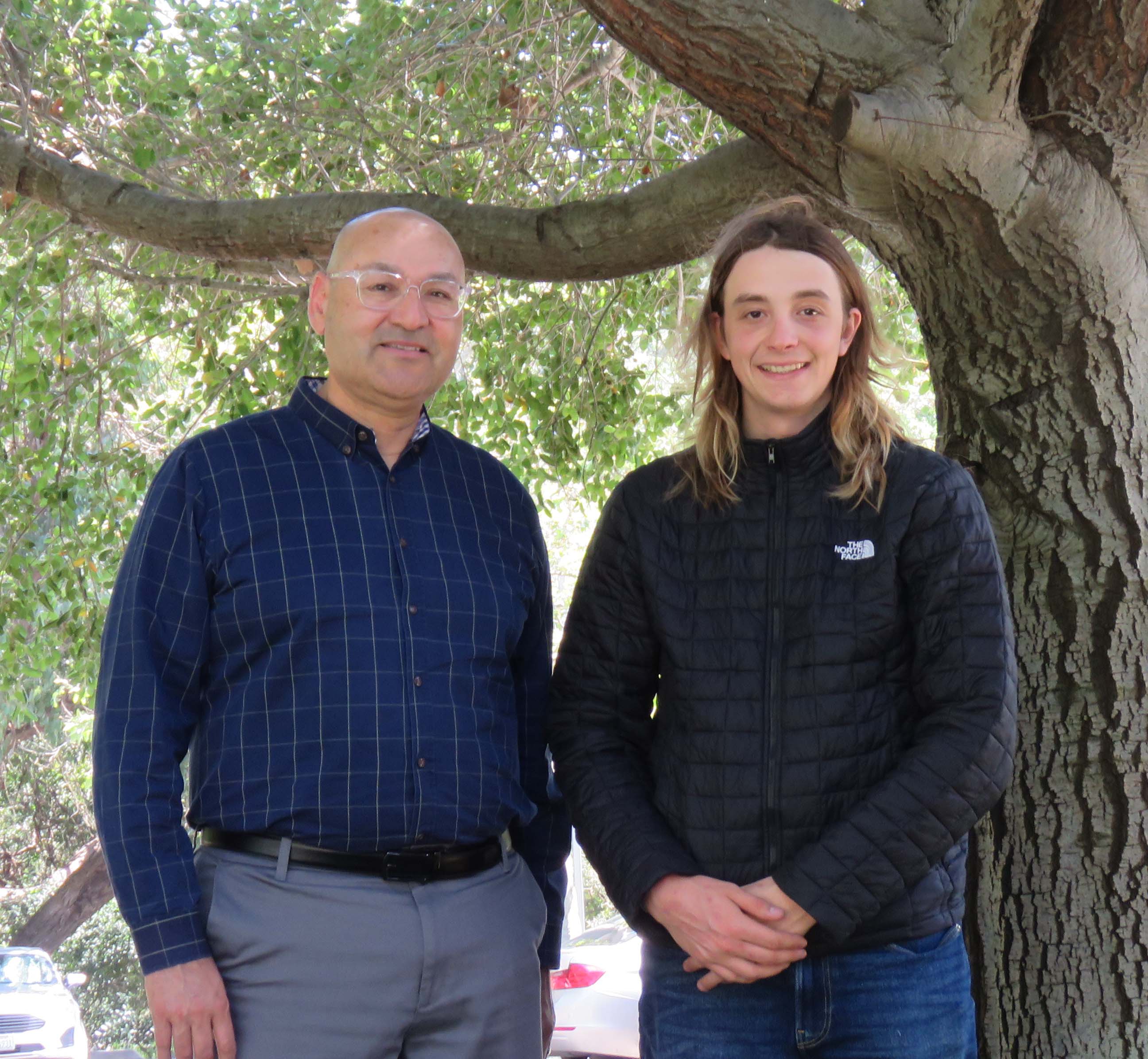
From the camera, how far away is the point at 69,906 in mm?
17641

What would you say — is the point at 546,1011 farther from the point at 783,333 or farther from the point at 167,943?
the point at 783,333

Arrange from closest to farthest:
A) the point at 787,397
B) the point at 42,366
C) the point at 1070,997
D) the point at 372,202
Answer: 1. the point at 787,397
2. the point at 1070,997
3. the point at 372,202
4. the point at 42,366

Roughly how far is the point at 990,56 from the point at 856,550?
1016 millimetres

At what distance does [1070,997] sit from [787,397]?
128cm

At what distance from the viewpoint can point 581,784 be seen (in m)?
2.28

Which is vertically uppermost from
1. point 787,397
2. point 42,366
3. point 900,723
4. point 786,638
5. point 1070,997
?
point 42,366

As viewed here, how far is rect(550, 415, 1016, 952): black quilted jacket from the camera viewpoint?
6.57 ft

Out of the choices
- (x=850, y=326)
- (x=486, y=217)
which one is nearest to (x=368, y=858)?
(x=850, y=326)

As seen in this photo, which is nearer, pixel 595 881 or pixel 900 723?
pixel 900 723

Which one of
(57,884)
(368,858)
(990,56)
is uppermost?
(990,56)

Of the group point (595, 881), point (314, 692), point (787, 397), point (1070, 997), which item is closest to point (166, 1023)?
point (314, 692)

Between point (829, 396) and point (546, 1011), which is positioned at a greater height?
point (829, 396)

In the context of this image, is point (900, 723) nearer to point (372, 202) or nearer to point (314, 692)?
point (314, 692)

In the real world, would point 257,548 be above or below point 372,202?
below
